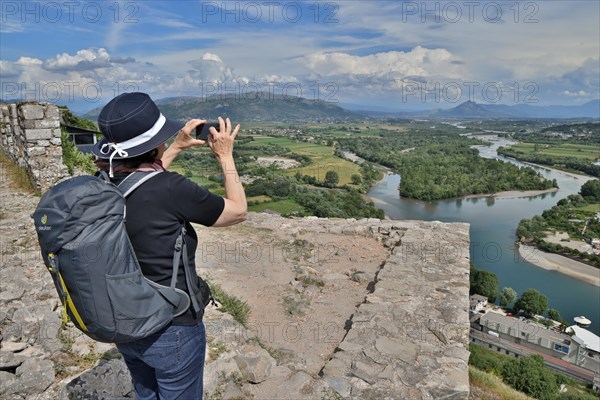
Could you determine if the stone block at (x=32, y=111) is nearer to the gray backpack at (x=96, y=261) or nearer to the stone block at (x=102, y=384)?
the stone block at (x=102, y=384)

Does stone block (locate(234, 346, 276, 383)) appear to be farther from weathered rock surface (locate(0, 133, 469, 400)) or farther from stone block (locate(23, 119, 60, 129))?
stone block (locate(23, 119, 60, 129))

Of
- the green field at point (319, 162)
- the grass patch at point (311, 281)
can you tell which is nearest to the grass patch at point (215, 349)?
the grass patch at point (311, 281)

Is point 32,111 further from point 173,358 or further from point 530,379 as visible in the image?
point 530,379

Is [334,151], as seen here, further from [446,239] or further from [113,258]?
[113,258]

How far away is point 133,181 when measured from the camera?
157 centimetres

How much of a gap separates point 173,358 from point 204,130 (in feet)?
3.28

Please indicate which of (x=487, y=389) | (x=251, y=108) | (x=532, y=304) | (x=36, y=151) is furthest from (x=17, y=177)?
(x=251, y=108)

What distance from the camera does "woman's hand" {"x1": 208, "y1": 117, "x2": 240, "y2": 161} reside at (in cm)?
178

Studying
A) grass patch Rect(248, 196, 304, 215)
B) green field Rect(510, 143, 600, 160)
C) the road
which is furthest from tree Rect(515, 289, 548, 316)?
green field Rect(510, 143, 600, 160)

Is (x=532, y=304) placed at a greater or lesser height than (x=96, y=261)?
lesser

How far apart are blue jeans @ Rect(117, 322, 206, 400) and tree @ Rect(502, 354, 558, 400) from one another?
14373 mm

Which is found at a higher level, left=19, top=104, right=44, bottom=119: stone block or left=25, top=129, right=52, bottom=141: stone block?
left=19, top=104, right=44, bottom=119: stone block

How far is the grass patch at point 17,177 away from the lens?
7.86m

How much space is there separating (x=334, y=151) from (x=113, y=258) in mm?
56943
